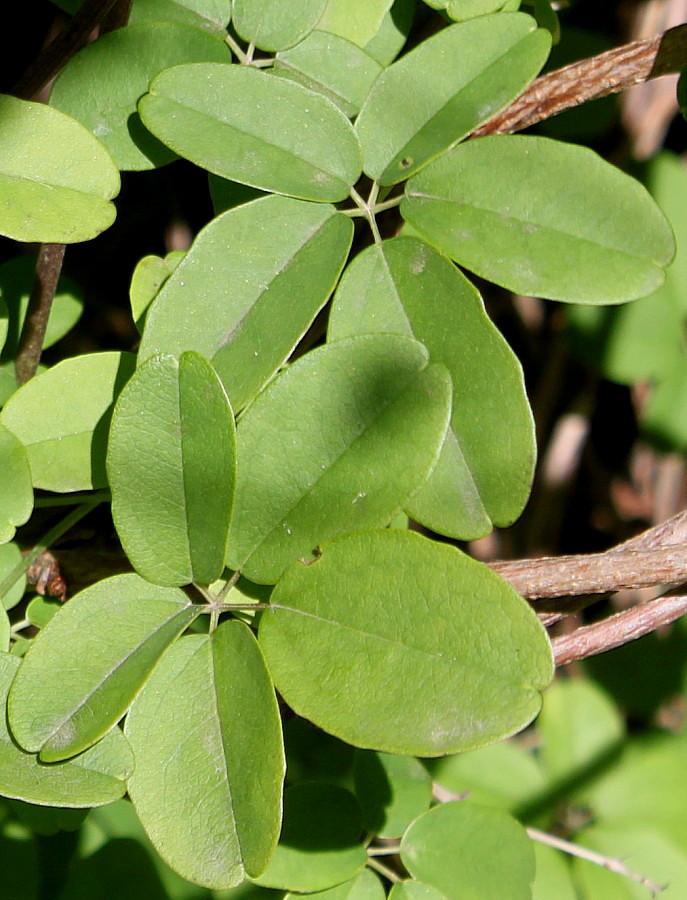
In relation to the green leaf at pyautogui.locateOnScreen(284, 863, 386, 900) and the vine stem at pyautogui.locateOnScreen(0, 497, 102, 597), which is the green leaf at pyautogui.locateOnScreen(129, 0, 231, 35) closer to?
the vine stem at pyautogui.locateOnScreen(0, 497, 102, 597)

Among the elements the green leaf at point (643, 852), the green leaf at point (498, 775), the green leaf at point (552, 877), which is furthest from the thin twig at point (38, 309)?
the green leaf at point (643, 852)

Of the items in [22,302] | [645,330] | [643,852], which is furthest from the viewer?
[645,330]

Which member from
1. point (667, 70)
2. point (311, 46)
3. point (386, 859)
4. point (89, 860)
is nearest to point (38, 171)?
point (311, 46)

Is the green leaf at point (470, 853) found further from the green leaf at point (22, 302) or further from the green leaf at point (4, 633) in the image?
the green leaf at point (22, 302)

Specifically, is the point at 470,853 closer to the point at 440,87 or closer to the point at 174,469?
the point at 174,469

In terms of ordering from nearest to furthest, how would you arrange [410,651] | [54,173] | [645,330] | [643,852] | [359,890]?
[410,651] < [54,173] < [359,890] < [643,852] < [645,330]

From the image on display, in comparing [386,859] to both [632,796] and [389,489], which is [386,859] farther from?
[389,489]

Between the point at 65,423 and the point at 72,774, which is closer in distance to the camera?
the point at 72,774

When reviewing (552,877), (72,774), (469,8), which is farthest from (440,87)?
(552,877)
